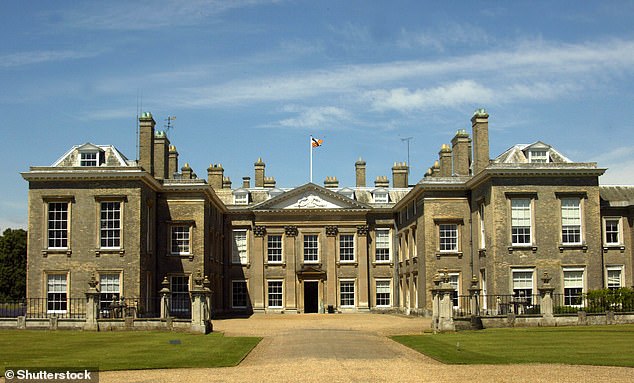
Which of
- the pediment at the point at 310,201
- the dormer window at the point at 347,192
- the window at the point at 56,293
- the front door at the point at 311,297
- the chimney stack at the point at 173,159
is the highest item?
the chimney stack at the point at 173,159

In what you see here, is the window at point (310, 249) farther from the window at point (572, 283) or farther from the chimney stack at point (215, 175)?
the window at point (572, 283)

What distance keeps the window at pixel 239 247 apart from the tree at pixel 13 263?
22336 millimetres

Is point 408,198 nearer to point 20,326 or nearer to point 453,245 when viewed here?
point 453,245

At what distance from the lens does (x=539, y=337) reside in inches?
947

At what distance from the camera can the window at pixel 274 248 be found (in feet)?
168

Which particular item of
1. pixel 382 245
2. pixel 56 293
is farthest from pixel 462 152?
pixel 56 293

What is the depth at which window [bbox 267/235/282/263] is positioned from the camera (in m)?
51.1

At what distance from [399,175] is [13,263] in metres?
32.4

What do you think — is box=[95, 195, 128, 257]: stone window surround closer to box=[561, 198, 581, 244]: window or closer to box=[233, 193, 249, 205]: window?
box=[233, 193, 249, 205]: window

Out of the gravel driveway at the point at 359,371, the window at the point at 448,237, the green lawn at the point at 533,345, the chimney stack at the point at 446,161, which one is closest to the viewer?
the gravel driveway at the point at 359,371

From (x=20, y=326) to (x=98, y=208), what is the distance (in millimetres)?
7577

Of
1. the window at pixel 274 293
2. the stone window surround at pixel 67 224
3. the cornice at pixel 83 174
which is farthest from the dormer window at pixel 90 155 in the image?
the window at pixel 274 293

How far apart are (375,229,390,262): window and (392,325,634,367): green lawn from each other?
77.1 feet

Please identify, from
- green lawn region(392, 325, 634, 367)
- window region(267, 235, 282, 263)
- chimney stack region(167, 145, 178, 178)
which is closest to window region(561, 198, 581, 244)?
green lawn region(392, 325, 634, 367)
